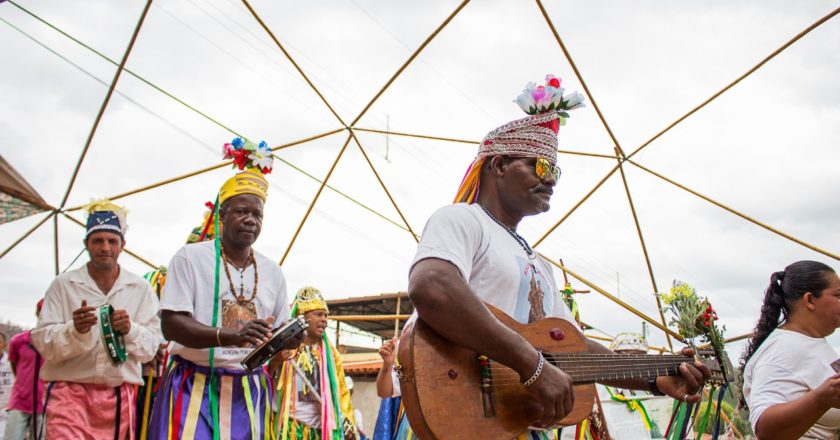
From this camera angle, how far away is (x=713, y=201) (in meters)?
7.25

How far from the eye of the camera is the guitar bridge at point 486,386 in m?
2.33

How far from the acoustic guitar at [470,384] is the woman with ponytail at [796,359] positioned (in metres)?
1.24

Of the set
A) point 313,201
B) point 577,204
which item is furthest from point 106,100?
point 577,204

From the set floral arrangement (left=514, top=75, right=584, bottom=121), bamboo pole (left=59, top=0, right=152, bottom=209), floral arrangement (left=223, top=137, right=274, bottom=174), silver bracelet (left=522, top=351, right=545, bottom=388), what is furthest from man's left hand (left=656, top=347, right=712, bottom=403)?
bamboo pole (left=59, top=0, right=152, bottom=209)

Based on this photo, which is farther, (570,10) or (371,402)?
(371,402)

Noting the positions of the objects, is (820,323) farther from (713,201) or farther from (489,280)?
(713,201)

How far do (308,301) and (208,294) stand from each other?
3283 millimetres

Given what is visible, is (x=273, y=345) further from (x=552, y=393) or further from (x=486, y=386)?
(x=552, y=393)

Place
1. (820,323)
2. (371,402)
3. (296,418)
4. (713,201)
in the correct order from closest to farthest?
(820,323) → (296,418) → (713,201) → (371,402)

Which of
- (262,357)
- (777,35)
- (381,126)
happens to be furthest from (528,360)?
(381,126)

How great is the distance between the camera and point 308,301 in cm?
691

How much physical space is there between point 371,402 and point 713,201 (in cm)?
1019

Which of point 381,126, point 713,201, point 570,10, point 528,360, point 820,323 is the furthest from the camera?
point 381,126

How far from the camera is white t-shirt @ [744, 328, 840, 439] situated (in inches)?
137
